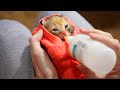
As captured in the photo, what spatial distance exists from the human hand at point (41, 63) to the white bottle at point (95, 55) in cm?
17

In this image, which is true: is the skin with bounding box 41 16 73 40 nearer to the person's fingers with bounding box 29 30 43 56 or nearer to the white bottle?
the person's fingers with bounding box 29 30 43 56

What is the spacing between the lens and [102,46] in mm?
824

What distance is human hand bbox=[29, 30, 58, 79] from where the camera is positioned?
3.24ft

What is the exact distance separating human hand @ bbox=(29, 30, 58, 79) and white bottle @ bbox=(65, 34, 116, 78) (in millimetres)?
172

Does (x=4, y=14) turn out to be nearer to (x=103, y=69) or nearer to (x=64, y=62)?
(x=64, y=62)

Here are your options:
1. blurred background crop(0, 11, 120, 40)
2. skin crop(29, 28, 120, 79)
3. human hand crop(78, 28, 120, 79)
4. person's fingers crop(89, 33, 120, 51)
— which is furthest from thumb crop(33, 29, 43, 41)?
blurred background crop(0, 11, 120, 40)

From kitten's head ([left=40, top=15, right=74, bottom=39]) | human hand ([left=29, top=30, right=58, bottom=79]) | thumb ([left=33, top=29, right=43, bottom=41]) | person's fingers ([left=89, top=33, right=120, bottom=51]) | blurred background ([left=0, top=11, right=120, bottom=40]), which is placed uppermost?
person's fingers ([left=89, top=33, right=120, bottom=51])

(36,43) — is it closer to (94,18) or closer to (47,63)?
(47,63)

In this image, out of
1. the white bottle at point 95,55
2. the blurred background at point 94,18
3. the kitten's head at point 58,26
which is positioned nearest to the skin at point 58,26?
the kitten's head at point 58,26

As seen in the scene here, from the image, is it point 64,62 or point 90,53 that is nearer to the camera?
point 90,53

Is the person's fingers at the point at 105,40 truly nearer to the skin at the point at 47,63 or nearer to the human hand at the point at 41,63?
the skin at the point at 47,63
